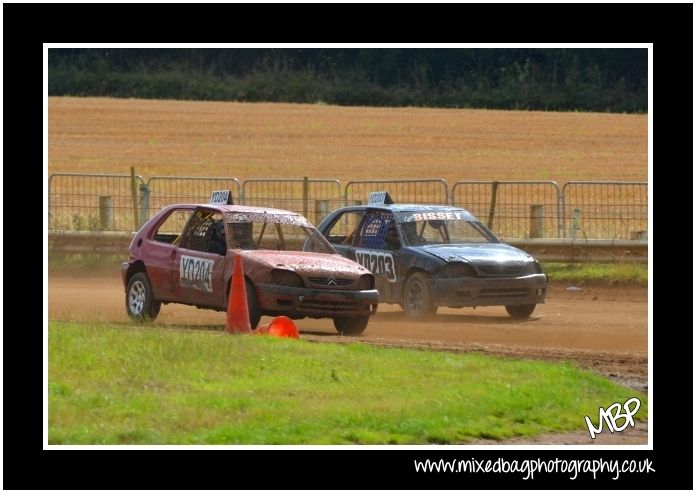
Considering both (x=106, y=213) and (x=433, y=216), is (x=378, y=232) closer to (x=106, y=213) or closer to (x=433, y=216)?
(x=433, y=216)

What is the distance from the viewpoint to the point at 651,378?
38.5ft

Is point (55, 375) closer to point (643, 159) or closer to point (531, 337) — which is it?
point (531, 337)

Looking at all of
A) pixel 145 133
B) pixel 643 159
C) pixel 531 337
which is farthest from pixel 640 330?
pixel 145 133

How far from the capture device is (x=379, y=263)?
1867 centimetres

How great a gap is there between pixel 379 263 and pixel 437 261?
3.20 feet

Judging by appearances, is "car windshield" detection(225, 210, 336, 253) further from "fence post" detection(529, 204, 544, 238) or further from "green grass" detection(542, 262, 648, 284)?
"fence post" detection(529, 204, 544, 238)

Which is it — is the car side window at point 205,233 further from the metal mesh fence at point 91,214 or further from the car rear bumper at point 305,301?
the metal mesh fence at point 91,214

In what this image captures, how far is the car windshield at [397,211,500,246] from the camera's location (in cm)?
1889

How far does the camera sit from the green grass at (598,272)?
22531 mm

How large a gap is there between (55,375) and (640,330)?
8.24 meters

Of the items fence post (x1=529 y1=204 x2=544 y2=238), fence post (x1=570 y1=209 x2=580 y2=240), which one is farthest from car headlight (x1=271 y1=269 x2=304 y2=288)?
fence post (x1=529 y1=204 x2=544 y2=238)

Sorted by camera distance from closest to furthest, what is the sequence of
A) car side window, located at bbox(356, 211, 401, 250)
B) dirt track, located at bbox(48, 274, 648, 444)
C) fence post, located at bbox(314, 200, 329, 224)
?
dirt track, located at bbox(48, 274, 648, 444), car side window, located at bbox(356, 211, 401, 250), fence post, located at bbox(314, 200, 329, 224)

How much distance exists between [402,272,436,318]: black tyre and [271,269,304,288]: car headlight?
266cm

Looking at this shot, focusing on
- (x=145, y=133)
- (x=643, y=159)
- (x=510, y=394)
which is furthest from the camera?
(x=145, y=133)
